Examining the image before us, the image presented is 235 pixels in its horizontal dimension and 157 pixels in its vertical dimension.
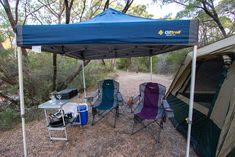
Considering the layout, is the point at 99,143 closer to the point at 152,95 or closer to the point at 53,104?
the point at 53,104

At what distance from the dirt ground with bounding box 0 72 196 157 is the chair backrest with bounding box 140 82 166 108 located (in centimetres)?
47

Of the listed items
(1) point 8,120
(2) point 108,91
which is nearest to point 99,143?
(2) point 108,91

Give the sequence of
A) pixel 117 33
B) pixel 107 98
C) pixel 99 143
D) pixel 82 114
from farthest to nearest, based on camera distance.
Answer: pixel 107 98
pixel 82 114
pixel 99 143
pixel 117 33

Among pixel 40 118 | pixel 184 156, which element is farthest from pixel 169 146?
pixel 40 118

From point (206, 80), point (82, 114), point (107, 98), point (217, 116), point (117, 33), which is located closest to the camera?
point (117, 33)

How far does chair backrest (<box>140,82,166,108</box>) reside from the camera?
3.54m

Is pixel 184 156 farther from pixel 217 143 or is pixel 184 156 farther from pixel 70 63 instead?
pixel 70 63

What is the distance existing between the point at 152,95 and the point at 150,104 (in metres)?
0.19

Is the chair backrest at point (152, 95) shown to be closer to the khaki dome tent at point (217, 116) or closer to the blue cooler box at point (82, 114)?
the khaki dome tent at point (217, 116)

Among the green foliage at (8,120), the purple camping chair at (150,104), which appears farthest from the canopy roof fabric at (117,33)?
the green foliage at (8,120)

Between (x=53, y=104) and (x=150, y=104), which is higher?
(x=53, y=104)

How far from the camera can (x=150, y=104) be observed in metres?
3.57

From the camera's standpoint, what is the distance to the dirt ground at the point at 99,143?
265cm

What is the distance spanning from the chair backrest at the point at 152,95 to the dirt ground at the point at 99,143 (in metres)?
0.47
